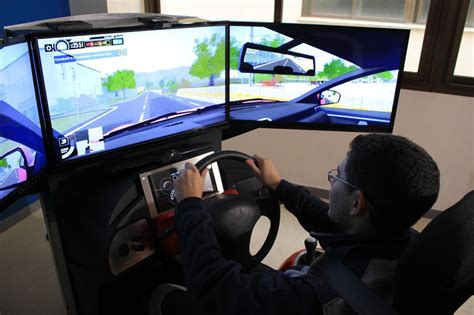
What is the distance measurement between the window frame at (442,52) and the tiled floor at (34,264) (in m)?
0.95

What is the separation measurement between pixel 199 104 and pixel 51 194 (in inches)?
24.5

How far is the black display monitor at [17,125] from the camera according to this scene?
3.65ft

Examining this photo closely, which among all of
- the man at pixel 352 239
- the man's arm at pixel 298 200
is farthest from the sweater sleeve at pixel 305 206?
the man at pixel 352 239

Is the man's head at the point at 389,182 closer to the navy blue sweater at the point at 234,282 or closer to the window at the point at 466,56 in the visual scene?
the navy blue sweater at the point at 234,282

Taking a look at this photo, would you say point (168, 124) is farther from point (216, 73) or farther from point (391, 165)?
point (391, 165)

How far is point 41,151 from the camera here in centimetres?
127

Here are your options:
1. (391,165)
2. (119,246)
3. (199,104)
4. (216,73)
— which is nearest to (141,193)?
(119,246)

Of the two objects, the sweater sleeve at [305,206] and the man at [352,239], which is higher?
the man at [352,239]

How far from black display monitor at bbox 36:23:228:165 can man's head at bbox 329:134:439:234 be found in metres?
0.73

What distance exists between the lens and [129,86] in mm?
1412

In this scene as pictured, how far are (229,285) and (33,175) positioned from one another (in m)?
0.68

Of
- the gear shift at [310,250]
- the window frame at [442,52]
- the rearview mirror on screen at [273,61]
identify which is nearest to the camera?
the gear shift at [310,250]

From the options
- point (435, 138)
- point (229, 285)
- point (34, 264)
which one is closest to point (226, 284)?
point (229, 285)

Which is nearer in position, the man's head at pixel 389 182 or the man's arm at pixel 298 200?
the man's head at pixel 389 182
